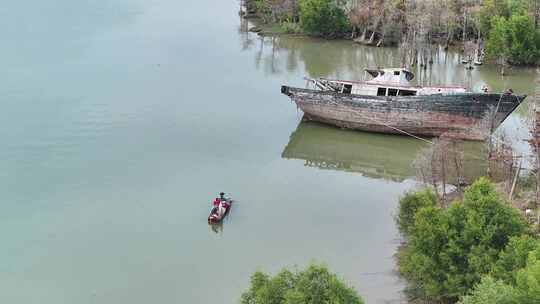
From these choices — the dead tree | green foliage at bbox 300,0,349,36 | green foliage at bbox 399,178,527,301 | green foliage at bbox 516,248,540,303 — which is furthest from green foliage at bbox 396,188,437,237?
green foliage at bbox 300,0,349,36

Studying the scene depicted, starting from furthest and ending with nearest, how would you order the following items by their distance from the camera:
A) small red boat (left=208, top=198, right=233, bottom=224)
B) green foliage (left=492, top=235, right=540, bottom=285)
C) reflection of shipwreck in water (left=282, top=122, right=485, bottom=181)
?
reflection of shipwreck in water (left=282, top=122, right=485, bottom=181) → small red boat (left=208, top=198, right=233, bottom=224) → green foliage (left=492, top=235, right=540, bottom=285)

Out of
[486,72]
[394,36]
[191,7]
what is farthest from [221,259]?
[191,7]

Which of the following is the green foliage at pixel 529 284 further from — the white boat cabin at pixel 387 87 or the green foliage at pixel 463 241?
the white boat cabin at pixel 387 87

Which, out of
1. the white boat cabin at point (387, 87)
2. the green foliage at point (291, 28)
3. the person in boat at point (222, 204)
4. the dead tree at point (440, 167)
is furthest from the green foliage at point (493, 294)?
the green foliage at point (291, 28)

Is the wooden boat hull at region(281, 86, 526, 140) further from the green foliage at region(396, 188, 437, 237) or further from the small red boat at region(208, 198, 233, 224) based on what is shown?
the small red boat at region(208, 198, 233, 224)

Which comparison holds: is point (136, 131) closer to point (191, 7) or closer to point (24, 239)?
point (24, 239)
